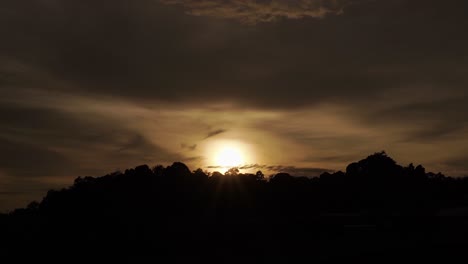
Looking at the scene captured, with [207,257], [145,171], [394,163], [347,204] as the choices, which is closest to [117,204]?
[145,171]

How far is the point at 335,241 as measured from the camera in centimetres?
4600

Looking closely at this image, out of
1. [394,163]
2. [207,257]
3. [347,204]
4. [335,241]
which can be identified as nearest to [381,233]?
[335,241]

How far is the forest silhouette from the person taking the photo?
43844 mm

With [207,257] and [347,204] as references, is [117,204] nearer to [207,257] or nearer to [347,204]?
[207,257]

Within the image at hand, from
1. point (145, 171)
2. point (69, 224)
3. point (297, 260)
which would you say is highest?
point (145, 171)

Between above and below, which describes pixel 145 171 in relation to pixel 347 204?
above

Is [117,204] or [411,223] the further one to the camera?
[117,204]

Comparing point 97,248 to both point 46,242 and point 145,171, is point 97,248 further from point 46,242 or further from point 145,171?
point 145,171

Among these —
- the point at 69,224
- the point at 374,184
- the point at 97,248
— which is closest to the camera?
the point at 97,248

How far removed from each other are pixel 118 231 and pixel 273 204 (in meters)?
19.7

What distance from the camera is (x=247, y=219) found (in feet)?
196

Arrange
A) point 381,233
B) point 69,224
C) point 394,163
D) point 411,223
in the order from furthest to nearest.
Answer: point 394,163 < point 69,224 < point 411,223 < point 381,233

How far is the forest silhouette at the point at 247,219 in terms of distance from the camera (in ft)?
144

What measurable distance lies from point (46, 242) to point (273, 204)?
26.1 m
